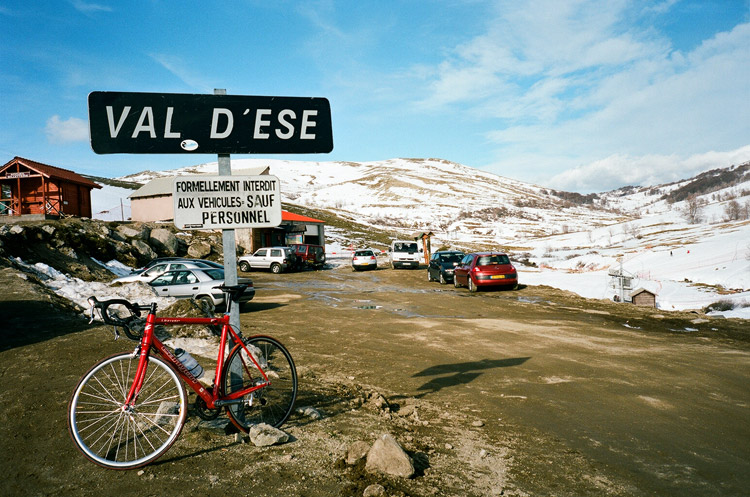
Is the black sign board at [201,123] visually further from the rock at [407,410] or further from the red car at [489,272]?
the red car at [489,272]

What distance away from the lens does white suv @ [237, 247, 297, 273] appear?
28703 millimetres

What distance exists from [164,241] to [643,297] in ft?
95.5

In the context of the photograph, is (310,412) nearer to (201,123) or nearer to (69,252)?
(201,123)

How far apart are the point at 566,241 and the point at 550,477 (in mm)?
82526

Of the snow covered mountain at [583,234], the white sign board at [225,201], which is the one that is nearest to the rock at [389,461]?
the white sign board at [225,201]

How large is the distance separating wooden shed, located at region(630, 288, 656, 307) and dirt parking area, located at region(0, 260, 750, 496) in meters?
4.78

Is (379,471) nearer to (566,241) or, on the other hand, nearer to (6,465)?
(6,465)

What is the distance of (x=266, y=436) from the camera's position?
3535 mm

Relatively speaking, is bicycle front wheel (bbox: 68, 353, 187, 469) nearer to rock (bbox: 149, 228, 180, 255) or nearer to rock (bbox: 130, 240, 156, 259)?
rock (bbox: 130, 240, 156, 259)

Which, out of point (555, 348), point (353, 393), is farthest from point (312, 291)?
point (353, 393)

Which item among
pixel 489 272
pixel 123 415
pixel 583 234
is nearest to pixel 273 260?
pixel 489 272

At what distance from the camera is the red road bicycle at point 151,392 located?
10.5 ft

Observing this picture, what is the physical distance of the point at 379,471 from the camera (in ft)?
10.4

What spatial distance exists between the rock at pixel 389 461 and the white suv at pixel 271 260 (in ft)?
85.5
